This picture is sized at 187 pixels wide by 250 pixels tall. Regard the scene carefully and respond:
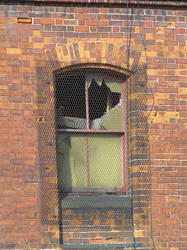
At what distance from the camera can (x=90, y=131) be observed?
29.7 feet

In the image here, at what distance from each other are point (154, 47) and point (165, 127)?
1.21 metres

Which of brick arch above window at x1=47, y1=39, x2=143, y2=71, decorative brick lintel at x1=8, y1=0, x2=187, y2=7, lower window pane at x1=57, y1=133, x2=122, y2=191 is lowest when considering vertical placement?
lower window pane at x1=57, y1=133, x2=122, y2=191

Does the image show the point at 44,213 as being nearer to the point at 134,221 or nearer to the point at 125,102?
the point at 134,221

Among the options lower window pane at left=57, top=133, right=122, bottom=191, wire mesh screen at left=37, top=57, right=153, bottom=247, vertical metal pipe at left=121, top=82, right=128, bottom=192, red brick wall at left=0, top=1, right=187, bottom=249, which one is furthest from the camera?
vertical metal pipe at left=121, top=82, right=128, bottom=192

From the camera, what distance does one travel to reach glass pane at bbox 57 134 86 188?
8953 millimetres

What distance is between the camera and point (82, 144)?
9.05m

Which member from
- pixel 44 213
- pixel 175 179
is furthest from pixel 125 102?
pixel 44 213

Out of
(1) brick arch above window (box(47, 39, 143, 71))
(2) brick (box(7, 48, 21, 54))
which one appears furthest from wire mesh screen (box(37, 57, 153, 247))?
(2) brick (box(7, 48, 21, 54))

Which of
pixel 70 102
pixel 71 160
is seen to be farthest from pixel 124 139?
pixel 70 102

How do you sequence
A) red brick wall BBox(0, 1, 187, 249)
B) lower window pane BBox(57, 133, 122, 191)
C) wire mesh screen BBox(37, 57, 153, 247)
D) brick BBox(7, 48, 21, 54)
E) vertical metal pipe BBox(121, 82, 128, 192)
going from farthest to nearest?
vertical metal pipe BBox(121, 82, 128, 192) → lower window pane BBox(57, 133, 122, 191) → brick BBox(7, 48, 21, 54) → wire mesh screen BBox(37, 57, 153, 247) → red brick wall BBox(0, 1, 187, 249)

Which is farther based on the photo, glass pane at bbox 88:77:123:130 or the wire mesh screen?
glass pane at bbox 88:77:123:130

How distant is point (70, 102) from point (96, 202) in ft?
4.93

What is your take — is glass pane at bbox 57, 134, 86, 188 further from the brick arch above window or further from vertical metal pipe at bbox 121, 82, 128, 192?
the brick arch above window

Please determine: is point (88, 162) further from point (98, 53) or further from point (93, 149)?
point (98, 53)
